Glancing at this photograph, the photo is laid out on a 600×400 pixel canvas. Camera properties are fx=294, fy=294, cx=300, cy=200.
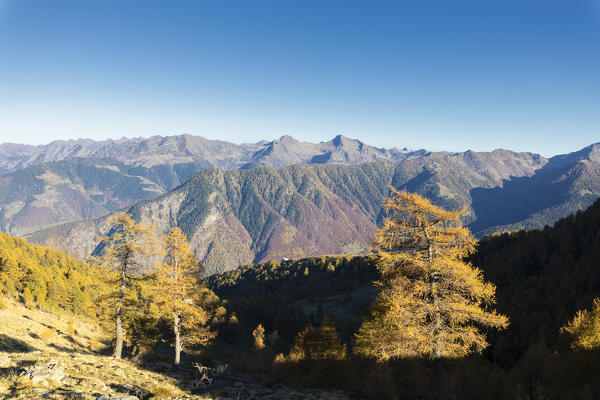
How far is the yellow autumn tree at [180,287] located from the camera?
2927cm

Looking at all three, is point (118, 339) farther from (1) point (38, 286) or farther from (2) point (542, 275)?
(2) point (542, 275)

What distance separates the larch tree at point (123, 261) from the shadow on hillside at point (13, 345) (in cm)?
854

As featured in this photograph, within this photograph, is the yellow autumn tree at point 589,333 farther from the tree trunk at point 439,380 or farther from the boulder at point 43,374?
the boulder at point 43,374

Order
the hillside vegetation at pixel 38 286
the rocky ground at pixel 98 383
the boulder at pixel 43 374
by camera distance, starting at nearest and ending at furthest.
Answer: the rocky ground at pixel 98 383, the boulder at pixel 43 374, the hillside vegetation at pixel 38 286

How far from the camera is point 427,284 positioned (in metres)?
18.3

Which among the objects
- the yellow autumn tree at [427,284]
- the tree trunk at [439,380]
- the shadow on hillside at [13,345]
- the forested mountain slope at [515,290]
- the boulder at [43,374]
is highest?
the yellow autumn tree at [427,284]

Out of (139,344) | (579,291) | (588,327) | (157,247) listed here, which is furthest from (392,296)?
(579,291)

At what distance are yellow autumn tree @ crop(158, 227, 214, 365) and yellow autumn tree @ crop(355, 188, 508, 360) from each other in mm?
19503

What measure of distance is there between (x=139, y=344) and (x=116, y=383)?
110 ft

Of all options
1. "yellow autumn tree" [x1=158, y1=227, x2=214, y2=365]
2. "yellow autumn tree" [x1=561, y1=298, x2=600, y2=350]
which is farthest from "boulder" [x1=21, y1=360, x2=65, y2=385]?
"yellow autumn tree" [x1=561, y1=298, x2=600, y2=350]

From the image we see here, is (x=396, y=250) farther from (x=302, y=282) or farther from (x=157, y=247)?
(x=302, y=282)

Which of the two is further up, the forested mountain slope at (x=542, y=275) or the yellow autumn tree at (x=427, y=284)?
the yellow autumn tree at (x=427, y=284)

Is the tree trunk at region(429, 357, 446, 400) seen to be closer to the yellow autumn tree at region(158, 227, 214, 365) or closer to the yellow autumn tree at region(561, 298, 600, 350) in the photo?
the yellow autumn tree at region(561, 298, 600, 350)

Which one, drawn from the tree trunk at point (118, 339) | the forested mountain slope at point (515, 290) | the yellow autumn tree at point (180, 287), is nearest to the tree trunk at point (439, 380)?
the yellow autumn tree at point (180, 287)
